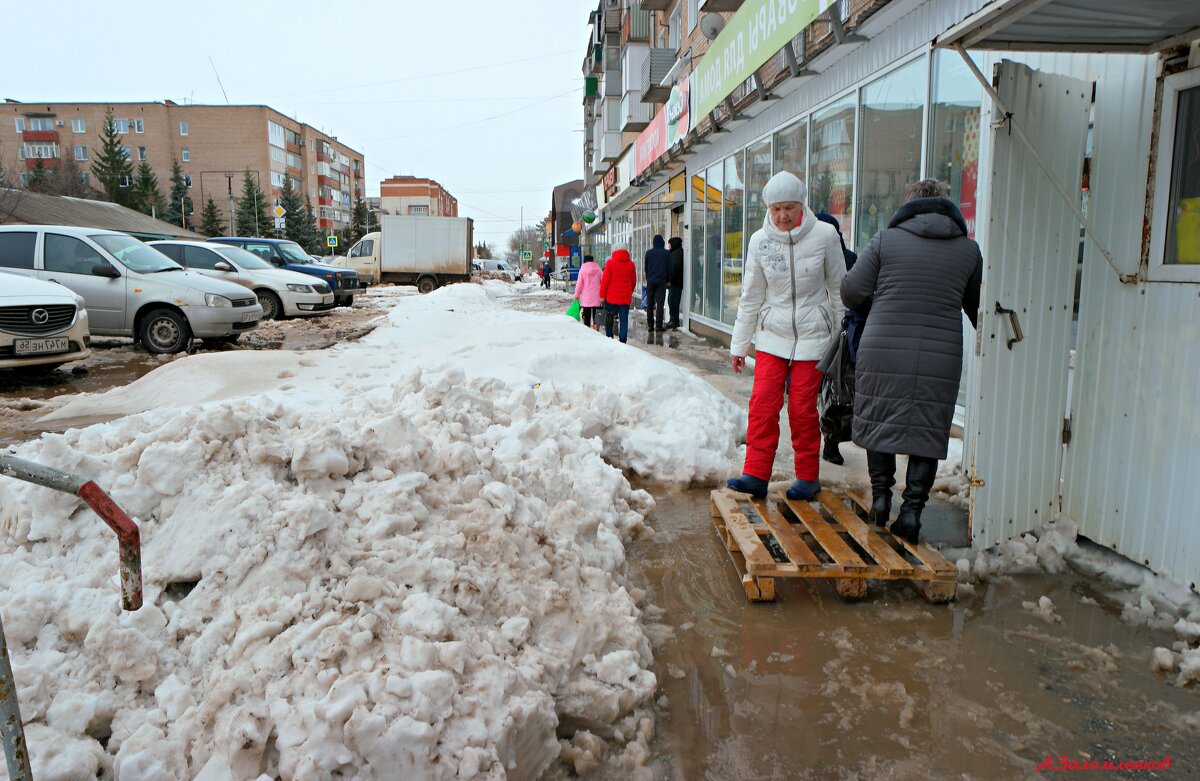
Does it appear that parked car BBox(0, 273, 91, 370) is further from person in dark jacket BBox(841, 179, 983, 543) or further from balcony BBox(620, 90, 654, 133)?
balcony BBox(620, 90, 654, 133)

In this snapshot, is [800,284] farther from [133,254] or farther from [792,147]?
[133,254]

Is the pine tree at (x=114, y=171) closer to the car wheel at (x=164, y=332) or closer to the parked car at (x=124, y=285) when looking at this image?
the parked car at (x=124, y=285)

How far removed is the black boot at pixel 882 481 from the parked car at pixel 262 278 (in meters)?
13.7

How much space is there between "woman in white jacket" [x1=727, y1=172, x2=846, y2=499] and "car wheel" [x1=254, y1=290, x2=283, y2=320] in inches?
544

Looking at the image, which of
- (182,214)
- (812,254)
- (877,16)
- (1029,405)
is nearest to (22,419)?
(812,254)

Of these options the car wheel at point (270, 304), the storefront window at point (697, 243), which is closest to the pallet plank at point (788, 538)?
the storefront window at point (697, 243)

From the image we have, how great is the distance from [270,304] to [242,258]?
133 centimetres

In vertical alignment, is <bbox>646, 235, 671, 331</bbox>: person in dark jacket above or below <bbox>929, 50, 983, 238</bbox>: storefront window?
below

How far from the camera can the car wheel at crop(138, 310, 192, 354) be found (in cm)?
1128

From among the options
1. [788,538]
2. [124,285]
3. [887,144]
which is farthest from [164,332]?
[788,538]

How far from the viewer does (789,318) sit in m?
4.30

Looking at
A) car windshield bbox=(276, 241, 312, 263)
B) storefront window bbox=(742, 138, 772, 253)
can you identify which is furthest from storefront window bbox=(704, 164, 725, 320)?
car windshield bbox=(276, 241, 312, 263)

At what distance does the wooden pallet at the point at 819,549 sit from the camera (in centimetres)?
345

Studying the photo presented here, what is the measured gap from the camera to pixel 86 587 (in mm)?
2545
